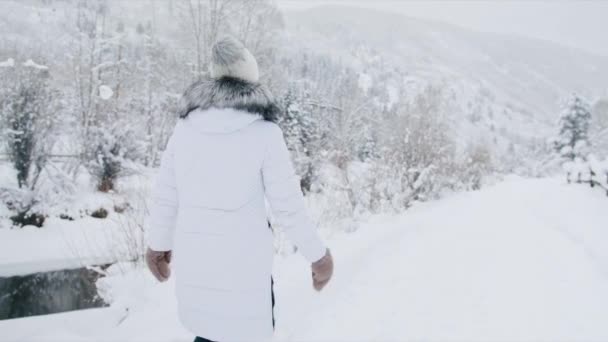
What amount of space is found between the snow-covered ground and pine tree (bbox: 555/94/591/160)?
24464mm

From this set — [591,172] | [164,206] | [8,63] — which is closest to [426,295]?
[164,206]

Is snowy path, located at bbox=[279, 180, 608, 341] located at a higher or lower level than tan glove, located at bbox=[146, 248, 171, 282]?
lower

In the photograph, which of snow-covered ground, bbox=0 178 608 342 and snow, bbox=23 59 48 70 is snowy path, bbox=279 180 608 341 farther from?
snow, bbox=23 59 48 70

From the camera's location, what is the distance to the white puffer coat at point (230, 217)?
1.65m

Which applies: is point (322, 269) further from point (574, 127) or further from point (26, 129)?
point (574, 127)

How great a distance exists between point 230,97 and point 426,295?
2678 mm

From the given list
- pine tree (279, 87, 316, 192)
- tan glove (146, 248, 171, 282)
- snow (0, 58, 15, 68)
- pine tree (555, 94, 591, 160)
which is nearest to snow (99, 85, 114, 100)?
snow (0, 58, 15, 68)

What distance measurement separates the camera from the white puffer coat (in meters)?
1.65

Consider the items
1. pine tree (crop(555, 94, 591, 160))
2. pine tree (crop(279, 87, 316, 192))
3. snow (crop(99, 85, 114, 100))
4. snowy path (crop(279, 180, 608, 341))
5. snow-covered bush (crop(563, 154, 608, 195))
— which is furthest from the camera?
pine tree (crop(555, 94, 591, 160))

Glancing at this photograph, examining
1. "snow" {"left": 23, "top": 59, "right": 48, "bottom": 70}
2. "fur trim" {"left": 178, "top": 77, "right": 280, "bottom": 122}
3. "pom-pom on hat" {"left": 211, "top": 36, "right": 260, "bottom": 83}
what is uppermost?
"pom-pom on hat" {"left": 211, "top": 36, "right": 260, "bottom": 83}

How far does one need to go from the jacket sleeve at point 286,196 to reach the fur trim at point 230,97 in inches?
3.8

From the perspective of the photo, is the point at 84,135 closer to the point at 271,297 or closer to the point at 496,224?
the point at 496,224

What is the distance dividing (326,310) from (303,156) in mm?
14261

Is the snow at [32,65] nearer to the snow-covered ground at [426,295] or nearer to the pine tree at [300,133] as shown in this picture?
the snow-covered ground at [426,295]
